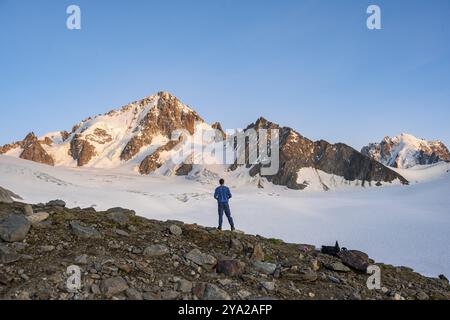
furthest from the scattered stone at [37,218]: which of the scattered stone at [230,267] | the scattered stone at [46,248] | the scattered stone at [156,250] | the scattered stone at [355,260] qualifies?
the scattered stone at [355,260]

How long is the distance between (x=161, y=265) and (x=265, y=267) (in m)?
3.14

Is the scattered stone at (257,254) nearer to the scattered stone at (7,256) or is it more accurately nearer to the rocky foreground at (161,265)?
the rocky foreground at (161,265)

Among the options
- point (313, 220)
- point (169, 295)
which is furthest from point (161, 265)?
point (313, 220)

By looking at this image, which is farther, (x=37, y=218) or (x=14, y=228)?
(x=37, y=218)

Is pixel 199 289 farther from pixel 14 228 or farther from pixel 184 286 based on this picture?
pixel 14 228

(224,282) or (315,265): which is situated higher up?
(224,282)

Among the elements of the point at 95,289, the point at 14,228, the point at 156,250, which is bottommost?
the point at 95,289

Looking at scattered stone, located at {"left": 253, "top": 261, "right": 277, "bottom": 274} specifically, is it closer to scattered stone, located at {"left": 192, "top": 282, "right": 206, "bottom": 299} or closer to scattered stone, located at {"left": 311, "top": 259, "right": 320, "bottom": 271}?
scattered stone, located at {"left": 311, "top": 259, "right": 320, "bottom": 271}

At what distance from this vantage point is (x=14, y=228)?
11469 millimetres

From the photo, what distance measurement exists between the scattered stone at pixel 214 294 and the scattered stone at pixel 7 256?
4876 mm

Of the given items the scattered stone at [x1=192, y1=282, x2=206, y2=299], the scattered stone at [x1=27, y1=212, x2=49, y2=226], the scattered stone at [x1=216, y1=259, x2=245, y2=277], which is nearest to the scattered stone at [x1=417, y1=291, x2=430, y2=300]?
the scattered stone at [x1=216, y1=259, x2=245, y2=277]

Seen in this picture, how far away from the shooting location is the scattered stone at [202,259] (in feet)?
38.4

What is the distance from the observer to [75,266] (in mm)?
9992
